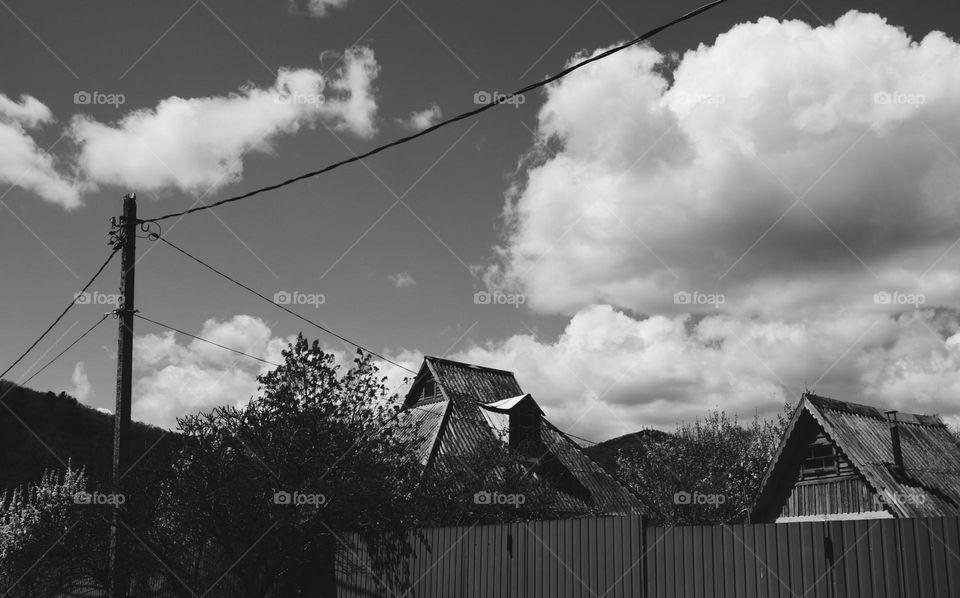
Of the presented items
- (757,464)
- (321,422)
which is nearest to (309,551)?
(321,422)

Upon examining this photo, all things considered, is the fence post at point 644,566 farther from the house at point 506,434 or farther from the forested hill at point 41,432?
the forested hill at point 41,432

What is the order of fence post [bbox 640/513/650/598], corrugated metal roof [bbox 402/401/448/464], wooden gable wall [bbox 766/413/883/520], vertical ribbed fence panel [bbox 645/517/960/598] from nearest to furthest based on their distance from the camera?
vertical ribbed fence panel [bbox 645/517/960/598] < fence post [bbox 640/513/650/598] < wooden gable wall [bbox 766/413/883/520] < corrugated metal roof [bbox 402/401/448/464]

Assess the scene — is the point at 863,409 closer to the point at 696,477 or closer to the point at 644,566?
the point at 696,477

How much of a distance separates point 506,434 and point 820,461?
10299mm

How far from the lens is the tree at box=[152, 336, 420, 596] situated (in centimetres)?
1151

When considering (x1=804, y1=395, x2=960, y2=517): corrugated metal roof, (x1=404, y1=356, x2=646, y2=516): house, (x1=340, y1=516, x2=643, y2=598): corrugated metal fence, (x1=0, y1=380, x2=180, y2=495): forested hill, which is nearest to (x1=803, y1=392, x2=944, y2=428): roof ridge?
(x1=804, y1=395, x2=960, y2=517): corrugated metal roof

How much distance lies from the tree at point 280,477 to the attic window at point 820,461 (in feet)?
53.2

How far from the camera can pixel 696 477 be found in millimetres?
32906

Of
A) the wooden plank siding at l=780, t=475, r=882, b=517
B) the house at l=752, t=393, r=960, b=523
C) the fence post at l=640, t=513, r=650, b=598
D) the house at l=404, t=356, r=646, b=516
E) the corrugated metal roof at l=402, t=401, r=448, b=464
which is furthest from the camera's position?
the house at l=404, t=356, r=646, b=516

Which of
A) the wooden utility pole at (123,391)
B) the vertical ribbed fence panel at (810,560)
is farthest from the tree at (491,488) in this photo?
the vertical ribbed fence panel at (810,560)

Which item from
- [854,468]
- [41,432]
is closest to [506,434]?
[854,468]

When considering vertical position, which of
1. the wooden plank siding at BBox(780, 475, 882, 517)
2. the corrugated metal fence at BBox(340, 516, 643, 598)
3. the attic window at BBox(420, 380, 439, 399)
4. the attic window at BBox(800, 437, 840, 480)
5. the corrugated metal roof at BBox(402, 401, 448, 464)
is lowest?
the corrugated metal fence at BBox(340, 516, 643, 598)

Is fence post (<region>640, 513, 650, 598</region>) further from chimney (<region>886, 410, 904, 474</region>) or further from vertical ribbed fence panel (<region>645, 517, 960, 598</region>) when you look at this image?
chimney (<region>886, 410, 904, 474</region>)

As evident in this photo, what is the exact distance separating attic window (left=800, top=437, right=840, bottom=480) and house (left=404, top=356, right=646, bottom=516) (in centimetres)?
674
